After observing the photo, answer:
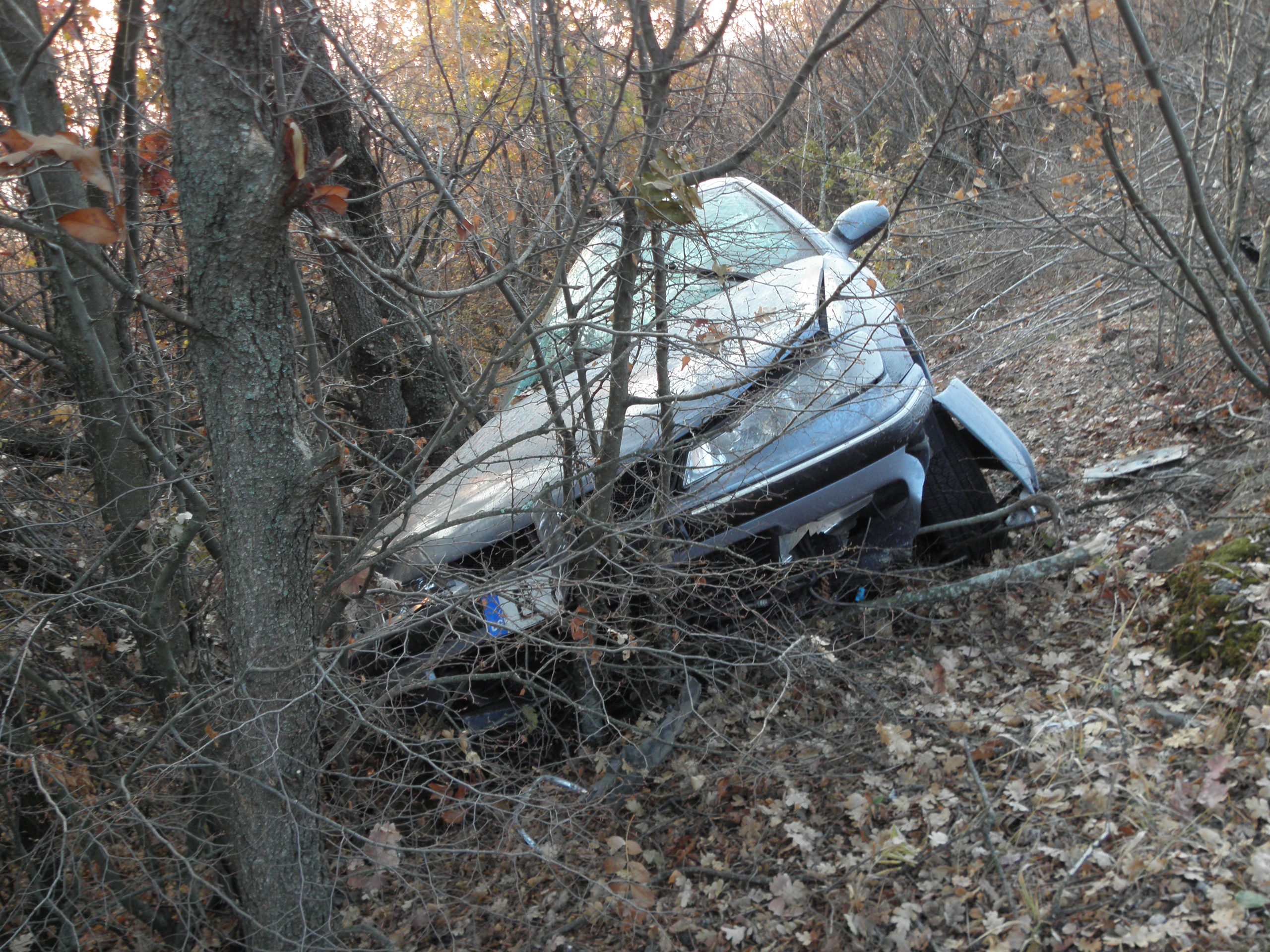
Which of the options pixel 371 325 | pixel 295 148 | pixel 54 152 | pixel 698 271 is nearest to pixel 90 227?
pixel 54 152

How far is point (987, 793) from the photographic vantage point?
10.4 ft

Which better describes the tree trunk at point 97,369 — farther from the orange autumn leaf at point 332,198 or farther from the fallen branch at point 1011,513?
the fallen branch at point 1011,513

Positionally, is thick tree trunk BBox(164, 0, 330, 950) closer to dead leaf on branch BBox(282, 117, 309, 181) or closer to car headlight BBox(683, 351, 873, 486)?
dead leaf on branch BBox(282, 117, 309, 181)

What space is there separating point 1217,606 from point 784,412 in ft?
6.09

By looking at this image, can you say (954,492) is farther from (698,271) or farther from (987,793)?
Answer: (698,271)

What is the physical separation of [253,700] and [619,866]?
151cm

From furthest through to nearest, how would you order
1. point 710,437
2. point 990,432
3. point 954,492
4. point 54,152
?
1. point 954,492
2. point 990,432
3. point 710,437
4. point 54,152

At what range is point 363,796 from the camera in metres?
3.46

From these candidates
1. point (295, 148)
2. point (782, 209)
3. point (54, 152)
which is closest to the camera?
point (54, 152)

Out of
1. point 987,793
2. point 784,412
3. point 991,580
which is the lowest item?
point 987,793

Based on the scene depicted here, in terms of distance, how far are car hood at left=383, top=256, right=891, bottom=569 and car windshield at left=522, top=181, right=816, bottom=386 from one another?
11 cm

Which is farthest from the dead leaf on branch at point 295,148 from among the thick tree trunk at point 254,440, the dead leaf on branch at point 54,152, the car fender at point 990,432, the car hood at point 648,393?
the car fender at point 990,432

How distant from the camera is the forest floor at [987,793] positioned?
2.75 m

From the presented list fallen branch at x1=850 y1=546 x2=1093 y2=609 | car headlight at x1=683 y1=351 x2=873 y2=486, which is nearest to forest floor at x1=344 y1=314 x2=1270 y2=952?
fallen branch at x1=850 y1=546 x2=1093 y2=609
